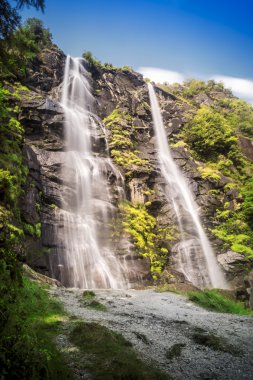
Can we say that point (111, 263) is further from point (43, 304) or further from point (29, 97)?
point (29, 97)

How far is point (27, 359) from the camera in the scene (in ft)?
9.25

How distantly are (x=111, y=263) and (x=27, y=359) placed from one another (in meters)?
13.0

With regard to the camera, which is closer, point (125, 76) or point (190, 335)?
point (190, 335)

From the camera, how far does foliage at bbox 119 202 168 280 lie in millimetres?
17688

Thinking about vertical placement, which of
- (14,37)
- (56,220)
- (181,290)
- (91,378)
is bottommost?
(181,290)

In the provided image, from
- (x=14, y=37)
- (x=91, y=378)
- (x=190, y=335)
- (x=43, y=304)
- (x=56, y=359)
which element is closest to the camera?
(x=91, y=378)

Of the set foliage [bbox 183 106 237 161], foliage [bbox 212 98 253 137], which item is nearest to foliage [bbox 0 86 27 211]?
foliage [bbox 183 106 237 161]

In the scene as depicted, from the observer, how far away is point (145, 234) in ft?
63.2

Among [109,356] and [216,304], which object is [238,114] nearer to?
[216,304]

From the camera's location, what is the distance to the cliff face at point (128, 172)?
1592cm

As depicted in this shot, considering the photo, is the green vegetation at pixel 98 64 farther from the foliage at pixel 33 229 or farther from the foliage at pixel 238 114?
the foliage at pixel 33 229

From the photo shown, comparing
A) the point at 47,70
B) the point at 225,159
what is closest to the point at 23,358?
the point at 225,159

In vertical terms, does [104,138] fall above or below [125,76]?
below

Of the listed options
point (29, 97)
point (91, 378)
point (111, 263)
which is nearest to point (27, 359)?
point (91, 378)
